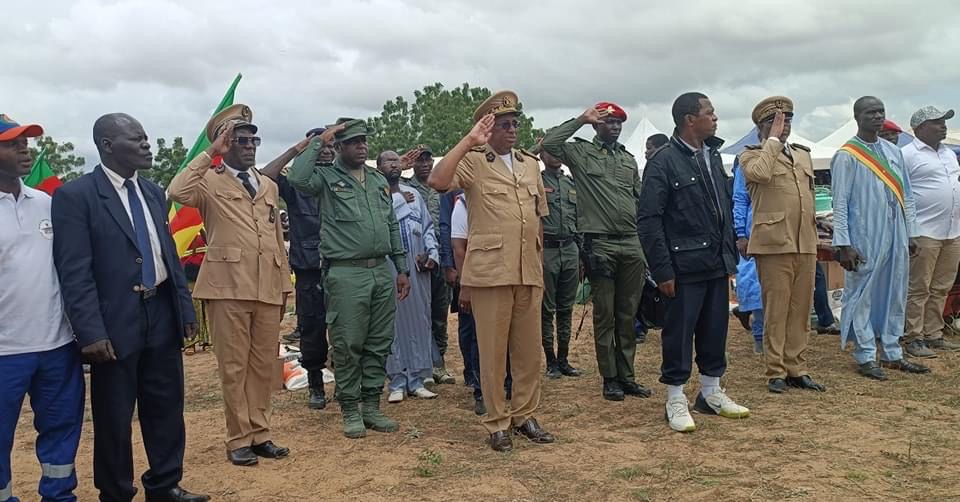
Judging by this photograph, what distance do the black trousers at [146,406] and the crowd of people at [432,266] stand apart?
0.03ft

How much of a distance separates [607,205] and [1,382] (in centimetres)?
413

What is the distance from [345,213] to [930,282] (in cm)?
565

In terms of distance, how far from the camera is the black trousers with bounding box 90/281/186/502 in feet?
12.5

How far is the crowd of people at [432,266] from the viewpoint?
3.72 m

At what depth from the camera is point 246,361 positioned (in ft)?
15.6

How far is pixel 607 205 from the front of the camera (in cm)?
605

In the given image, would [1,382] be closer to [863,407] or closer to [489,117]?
[489,117]

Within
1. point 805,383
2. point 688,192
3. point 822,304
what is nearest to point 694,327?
point 688,192

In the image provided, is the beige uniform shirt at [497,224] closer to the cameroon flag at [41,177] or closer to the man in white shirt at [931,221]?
the man in white shirt at [931,221]

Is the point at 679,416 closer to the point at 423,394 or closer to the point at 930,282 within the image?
the point at 423,394

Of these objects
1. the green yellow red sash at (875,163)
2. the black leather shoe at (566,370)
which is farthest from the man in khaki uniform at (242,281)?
the green yellow red sash at (875,163)

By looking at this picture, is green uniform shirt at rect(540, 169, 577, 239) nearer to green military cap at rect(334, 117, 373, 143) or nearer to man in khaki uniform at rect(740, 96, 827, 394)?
man in khaki uniform at rect(740, 96, 827, 394)

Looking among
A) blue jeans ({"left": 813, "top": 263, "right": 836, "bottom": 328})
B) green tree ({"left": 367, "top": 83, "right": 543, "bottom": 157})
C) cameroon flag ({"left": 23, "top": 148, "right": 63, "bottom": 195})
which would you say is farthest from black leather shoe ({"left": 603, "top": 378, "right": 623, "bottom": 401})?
green tree ({"left": 367, "top": 83, "right": 543, "bottom": 157})

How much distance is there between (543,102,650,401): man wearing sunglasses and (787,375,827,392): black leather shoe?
115cm
